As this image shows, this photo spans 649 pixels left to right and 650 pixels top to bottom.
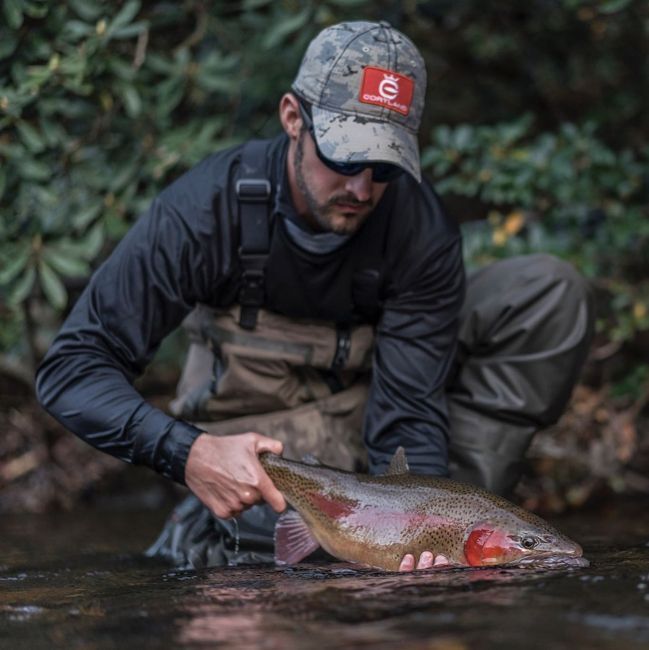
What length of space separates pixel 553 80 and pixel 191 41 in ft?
9.39

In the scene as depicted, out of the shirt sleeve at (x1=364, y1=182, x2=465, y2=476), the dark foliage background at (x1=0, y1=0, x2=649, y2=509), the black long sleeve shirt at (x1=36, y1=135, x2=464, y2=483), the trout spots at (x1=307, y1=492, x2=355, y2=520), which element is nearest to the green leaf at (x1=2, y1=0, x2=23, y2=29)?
the dark foliage background at (x1=0, y1=0, x2=649, y2=509)

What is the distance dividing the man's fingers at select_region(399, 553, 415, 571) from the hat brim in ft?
4.02

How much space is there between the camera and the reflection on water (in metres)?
2.32

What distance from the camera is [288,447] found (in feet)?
14.6

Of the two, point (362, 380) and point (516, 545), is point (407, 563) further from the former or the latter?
point (362, 380)

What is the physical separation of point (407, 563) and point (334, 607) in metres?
0.79

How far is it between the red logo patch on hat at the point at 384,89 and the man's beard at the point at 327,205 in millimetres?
277

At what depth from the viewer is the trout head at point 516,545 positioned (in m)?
3.24

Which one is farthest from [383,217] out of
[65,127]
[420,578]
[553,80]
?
[553,80]

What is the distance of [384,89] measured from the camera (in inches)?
152

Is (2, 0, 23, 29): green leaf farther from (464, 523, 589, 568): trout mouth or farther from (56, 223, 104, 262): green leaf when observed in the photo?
(464, 523, 589, 568): trout mouth

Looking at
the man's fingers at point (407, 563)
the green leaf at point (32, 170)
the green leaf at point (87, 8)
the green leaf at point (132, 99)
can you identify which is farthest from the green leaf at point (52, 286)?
the man's fingers at point (407, 563)

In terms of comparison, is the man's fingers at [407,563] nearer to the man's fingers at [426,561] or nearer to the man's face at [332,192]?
the man's fingers at [426,561]

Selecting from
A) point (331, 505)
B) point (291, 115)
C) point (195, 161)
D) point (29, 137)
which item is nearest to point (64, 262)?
point (29, 137)
